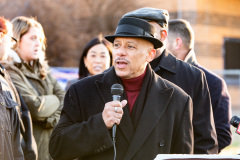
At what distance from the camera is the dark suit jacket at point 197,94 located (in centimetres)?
468

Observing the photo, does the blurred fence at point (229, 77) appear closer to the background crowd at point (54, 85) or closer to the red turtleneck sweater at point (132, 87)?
the background crowd at point (54, 85)

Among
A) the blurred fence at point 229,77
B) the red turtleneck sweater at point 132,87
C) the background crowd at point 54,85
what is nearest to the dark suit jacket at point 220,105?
the background crowd at point 54,85

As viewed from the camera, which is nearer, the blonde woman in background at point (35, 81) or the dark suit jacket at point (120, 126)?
the dark suit jacket at point (120, 126)

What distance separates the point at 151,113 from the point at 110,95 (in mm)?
363

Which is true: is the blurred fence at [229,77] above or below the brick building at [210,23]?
below

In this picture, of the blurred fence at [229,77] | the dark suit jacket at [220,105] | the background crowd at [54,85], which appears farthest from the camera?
the blurred fence at [229,77]

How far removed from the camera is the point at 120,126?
4008 millimetres

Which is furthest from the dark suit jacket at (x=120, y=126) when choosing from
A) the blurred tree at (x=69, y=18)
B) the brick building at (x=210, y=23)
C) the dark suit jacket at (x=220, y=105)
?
the blurred tree at (x=69, y=18)

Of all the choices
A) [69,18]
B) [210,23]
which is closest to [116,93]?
[210,23]

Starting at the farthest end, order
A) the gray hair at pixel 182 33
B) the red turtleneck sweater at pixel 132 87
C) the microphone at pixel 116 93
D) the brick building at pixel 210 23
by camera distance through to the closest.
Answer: the brick building at pixel 210 23 → the gray hair at pixel 182 33 → the red turtleneck sweater at pixel 132 87 → the microphone at pixel 116 93

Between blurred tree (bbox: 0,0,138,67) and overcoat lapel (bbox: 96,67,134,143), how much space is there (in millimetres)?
20398

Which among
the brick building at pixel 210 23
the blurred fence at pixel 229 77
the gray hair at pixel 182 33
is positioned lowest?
the blurred fence at pixel 229 77

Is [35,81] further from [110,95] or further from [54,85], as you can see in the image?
[110,95]

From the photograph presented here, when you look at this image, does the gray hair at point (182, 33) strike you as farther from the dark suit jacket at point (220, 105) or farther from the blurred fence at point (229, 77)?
the blurred fence at point (229, 77)
